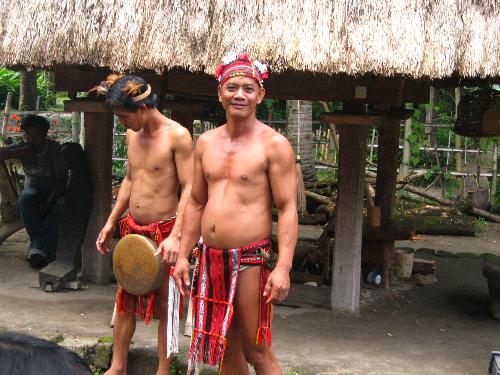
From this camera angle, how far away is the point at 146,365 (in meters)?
5.83

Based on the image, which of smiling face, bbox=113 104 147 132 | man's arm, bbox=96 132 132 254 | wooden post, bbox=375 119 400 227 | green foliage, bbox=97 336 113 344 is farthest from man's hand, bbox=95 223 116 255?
wooden post, bbox=375 119 400 227

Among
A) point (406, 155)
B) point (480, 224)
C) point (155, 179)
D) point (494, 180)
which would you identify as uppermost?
point (155, 179)

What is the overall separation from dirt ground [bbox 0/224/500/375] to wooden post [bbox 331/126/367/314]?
248mm

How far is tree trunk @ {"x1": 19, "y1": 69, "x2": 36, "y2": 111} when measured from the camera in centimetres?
1783

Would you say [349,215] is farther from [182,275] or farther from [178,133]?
[182,275]

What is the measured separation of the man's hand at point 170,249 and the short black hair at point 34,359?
342cm

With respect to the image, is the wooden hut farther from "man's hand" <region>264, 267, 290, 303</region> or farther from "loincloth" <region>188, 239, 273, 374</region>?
"man's hand" <region>264, 267, 290, 303</region>

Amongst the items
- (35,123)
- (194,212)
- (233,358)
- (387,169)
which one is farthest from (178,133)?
(387,169)

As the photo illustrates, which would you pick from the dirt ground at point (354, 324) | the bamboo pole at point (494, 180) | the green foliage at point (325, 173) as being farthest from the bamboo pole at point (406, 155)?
the dirt ground at point (354, 324)

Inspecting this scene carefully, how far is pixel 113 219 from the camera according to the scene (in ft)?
18.2

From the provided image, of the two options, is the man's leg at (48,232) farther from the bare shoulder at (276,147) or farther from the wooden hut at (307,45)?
the bare shoulder at (276,147)

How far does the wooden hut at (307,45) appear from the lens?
6.07 metres

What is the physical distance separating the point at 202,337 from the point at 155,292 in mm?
839

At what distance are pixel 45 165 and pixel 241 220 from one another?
172 inches
